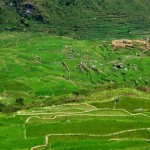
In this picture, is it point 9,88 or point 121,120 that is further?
point 9,88

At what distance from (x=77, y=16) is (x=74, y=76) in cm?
8205

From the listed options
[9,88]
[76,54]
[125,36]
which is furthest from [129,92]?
[125,36]

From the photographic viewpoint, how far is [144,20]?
166 meters

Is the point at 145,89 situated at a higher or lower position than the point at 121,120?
lower

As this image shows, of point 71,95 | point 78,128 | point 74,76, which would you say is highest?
point 78,128

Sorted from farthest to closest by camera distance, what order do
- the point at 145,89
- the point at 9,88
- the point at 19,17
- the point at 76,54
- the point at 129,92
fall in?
the point at 19,17
the point at 76,54
the point at 9,88
the point at 145,89
the point at 129,92

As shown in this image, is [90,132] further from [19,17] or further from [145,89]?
[19,17]

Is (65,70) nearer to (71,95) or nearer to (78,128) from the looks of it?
(71,95)

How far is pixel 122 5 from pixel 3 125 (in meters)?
136

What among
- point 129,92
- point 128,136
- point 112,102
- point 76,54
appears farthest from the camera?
point 76,54

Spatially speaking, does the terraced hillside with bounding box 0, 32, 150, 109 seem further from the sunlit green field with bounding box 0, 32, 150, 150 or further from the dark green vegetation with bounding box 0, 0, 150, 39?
the dark green vegetation with bounding box 0, 0, 150, 39

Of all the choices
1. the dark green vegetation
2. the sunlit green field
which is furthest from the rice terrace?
the dark green vegetation

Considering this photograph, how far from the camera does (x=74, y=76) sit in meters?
85.9

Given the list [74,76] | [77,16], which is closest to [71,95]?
[74,76]
